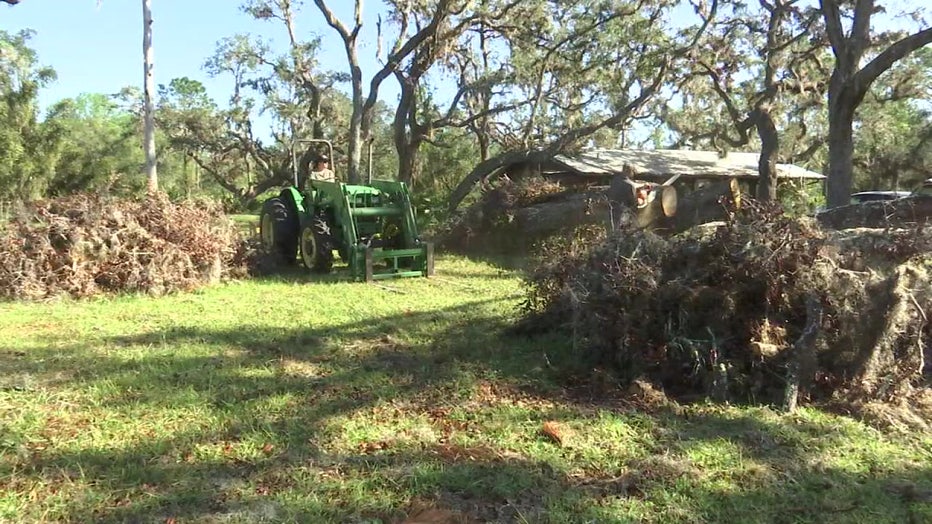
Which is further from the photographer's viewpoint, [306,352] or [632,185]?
[632,185]

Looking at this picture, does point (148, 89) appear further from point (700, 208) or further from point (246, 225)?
point (700, 208)

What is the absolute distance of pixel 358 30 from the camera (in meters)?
20.4

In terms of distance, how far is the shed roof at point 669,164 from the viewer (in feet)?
74.4

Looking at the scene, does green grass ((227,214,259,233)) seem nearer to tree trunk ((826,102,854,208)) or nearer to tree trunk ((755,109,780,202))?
tree trunk ((755,109,780,202))

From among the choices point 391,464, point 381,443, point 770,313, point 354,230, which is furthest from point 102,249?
point 770,313

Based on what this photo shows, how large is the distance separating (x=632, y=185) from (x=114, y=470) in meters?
7.26

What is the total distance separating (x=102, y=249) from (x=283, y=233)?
3.10 metres

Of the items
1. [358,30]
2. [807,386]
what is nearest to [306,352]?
[807,386]

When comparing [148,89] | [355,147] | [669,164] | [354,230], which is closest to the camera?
[354,230]

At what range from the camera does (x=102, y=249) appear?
8500mm

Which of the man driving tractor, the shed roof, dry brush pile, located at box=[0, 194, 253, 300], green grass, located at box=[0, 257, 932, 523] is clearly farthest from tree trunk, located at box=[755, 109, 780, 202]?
dry brush pile, located at box=[0, 194, 253, 300]

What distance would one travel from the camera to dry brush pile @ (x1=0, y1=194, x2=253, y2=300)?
324 inches

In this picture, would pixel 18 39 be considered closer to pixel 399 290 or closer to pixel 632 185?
pixel 399 290

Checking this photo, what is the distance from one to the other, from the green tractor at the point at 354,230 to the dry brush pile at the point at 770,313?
5.33 meters
